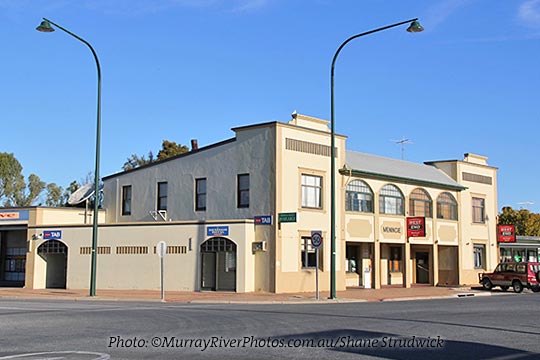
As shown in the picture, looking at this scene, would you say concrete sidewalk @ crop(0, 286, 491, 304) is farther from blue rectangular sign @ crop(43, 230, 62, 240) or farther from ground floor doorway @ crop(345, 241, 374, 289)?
blue rectangular sign @ crop(43, 230, 62, 240)

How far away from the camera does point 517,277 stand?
1503 inches

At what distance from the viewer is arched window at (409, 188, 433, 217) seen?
41656 millimetres

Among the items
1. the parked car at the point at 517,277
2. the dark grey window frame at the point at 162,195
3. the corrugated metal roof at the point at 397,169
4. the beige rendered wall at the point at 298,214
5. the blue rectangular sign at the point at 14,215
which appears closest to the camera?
the beige rendered wall at the point at 298,214

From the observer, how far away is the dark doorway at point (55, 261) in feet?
127

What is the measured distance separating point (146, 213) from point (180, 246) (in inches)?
229

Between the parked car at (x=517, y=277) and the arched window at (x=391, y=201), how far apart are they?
21.0ft

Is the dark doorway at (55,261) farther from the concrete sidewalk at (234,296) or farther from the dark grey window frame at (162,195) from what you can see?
the dark grey window frame at (162,195)

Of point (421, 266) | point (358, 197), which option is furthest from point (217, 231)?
point (421, 266)

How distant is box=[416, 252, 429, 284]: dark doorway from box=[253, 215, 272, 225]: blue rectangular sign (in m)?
16.0

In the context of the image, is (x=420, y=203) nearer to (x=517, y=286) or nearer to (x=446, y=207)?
(x=446, y=207)

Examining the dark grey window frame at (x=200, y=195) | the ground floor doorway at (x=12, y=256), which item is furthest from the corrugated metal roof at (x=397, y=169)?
the ground floor doorway at (x=12, y=256)

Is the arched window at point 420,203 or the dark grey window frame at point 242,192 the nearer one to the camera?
the dark grey window frame at point 242,192

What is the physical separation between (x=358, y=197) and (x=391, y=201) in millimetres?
3201

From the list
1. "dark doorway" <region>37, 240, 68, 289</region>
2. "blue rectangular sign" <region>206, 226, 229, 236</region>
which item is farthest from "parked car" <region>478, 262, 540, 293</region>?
"dark doorway" <region>37, 240, 68, 289</region>
